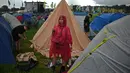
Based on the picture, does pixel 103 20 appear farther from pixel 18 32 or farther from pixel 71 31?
pixel 18 32

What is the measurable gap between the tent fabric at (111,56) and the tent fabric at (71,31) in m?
6.95

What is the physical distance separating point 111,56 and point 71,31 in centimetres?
A: 787

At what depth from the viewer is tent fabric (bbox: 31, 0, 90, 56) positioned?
13.7 meters

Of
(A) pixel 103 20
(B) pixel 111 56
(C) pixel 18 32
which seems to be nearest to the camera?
(B) pixel 111 56

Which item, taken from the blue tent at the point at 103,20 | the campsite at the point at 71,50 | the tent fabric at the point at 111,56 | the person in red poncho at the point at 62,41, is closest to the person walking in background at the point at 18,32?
the campsite at the point at 71,50

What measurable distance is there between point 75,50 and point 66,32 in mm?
4329

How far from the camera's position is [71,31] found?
1388 centimetres

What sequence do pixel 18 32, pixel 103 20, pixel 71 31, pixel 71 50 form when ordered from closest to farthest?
1. pixel 71 50
2. pixel 18 32
3. pixel 71 31
4. pixel 103 20

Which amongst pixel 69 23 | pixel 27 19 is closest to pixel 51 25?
pixel 69 23

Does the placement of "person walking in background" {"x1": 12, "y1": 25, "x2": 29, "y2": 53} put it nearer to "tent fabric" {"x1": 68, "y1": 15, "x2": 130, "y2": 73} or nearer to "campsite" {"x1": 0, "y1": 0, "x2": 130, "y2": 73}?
"campsite" {"x1": 0, "y1": 0, "x2": 130, "y2": 73}

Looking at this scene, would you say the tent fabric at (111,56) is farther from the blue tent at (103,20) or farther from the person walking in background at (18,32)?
the blue tent at (103,20)

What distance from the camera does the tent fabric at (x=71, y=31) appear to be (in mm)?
13734

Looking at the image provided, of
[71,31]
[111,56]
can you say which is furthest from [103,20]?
[111,56]

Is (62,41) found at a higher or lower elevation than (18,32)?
higher
